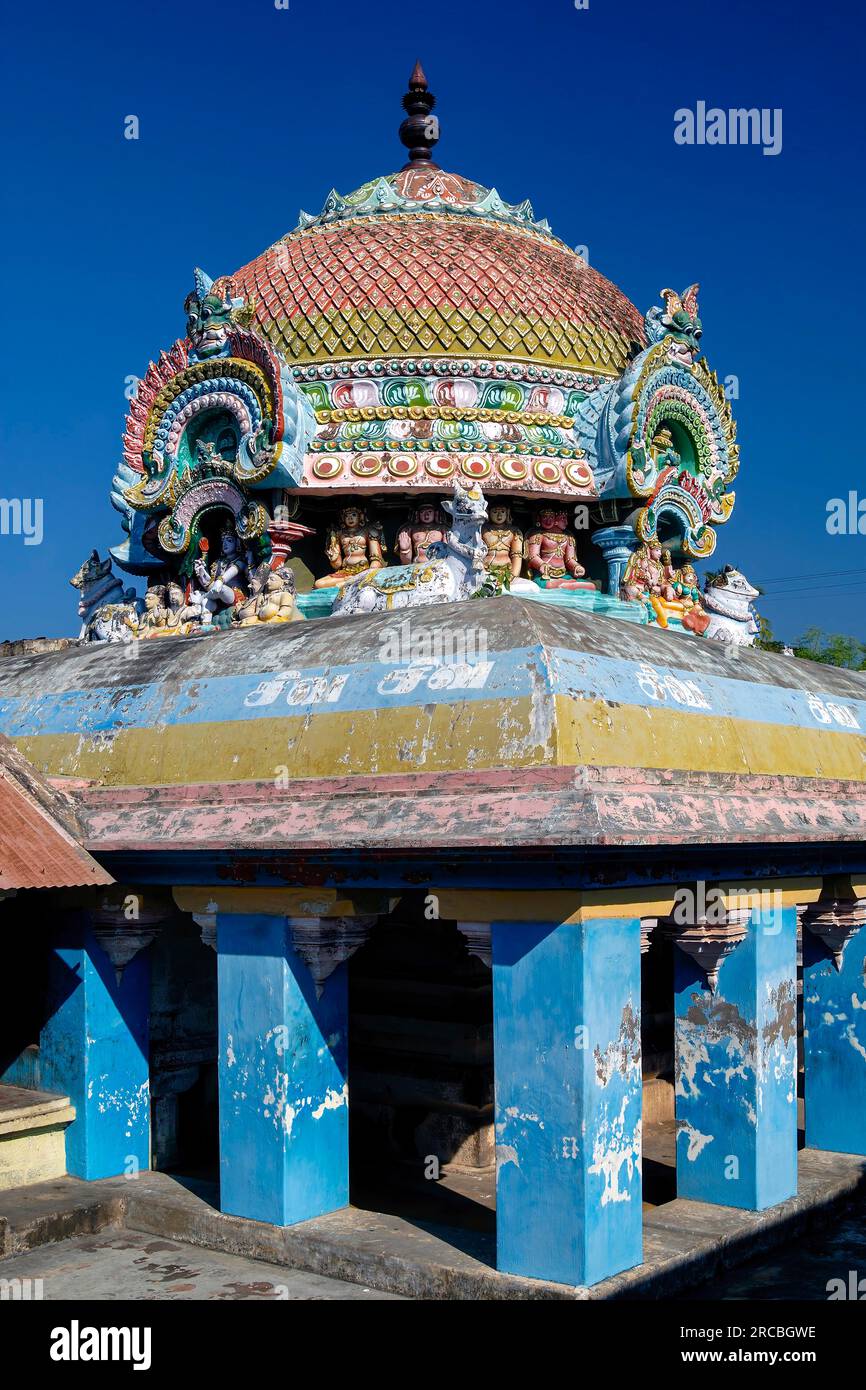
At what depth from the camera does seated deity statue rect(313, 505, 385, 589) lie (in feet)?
45.3

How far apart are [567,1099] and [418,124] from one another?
12.7 m

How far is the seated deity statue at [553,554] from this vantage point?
46.2 ft

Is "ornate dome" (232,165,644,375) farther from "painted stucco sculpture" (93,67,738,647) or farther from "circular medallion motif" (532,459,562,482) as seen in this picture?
"circular medallion motif" (532,459,562,482)

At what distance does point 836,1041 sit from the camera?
35.9 ft

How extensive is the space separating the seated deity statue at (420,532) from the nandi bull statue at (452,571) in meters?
1.08

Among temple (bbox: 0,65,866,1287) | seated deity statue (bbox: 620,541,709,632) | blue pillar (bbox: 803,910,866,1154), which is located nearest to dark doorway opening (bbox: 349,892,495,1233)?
temple (bbox: 0,65,866,1287)

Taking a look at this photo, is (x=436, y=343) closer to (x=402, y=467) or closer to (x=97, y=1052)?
(x=402, y=467)

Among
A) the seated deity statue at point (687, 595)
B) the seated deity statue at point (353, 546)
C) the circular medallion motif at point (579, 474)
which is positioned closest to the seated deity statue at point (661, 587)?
the seated deity statue at point (687, 595)

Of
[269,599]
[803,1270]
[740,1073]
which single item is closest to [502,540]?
[269,599]

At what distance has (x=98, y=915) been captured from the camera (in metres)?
10.3

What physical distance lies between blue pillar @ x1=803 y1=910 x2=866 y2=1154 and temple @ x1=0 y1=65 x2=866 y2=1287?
0.03 meters

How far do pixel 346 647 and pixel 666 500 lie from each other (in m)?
5.90

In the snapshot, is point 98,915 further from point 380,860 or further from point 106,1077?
point 380,860
